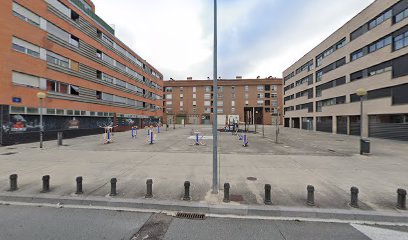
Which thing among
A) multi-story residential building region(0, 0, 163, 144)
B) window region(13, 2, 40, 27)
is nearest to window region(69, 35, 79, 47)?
multi-story residential building region(0, 0, 163, 144)

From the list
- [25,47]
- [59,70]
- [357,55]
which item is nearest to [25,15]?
[25,47]

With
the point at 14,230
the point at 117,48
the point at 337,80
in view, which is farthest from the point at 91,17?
the point at 337,80

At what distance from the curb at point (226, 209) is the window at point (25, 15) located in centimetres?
1871

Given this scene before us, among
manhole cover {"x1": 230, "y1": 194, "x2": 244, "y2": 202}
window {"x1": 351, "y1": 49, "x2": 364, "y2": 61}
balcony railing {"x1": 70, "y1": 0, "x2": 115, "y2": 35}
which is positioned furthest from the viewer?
window {"x1": 351, "y1": 49, "x2": 364, "y2": 61}

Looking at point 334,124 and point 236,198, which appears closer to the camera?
point 236,198

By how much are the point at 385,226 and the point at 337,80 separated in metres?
33.8

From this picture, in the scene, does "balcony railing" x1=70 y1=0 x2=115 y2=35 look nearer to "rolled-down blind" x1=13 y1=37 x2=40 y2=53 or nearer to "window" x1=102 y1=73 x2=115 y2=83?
"window" x1=102 y1=73 x2=115 y2=83

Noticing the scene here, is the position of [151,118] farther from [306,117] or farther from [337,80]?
[337,80]

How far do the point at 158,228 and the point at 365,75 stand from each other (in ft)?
105

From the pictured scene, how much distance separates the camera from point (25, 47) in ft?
54.7

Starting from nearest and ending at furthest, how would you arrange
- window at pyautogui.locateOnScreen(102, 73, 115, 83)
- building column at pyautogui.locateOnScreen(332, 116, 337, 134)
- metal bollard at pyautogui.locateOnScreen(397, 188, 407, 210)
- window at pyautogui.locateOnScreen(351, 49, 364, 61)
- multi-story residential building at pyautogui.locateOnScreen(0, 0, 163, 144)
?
metal bollard at pyautogui.locateOnScreen(397, 188, 407, 210) < multi-story residential building at pyautogui.locateOnScreen(0, 0, 163, 144) < window at pyautogui.locateOnScreen(351, 49, 364, 61) < window at pyautogui.locateOnScreen(102, 73, 115, 83) < building column at pyautogui.locateOnScreen(332, 116, 337, 134)

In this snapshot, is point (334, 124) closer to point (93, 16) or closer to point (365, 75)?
point (365, 75)

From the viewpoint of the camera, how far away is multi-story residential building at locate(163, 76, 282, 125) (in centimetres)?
7556

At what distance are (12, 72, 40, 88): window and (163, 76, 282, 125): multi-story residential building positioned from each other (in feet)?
→ 185
